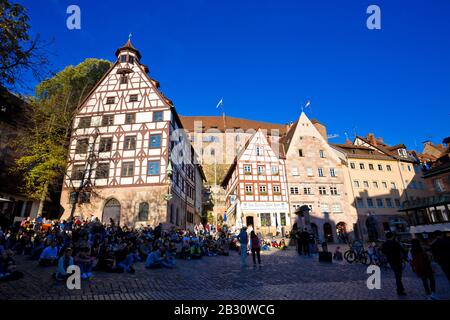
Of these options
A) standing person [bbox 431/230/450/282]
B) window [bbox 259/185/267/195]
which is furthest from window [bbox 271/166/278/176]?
standing person [bbox 431/230/450/282]

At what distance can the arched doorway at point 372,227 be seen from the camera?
34.3 m

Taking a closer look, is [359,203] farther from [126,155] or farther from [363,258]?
[126,155]

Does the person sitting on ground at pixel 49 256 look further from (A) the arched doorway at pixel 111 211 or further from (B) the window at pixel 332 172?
(B) the window at pixel 332 172

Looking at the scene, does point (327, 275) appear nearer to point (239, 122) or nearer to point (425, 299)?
point (425, 299)

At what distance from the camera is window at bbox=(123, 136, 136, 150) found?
25766 millimetres

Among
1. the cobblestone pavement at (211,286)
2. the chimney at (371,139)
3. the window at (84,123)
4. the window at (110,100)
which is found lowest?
the cobblestone pavement at (211,286)

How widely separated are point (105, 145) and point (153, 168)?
19.0ft

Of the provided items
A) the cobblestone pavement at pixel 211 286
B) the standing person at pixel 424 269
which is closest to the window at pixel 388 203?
the cobblestone pavement at pixel 211 286

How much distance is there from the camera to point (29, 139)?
24266 millimetres

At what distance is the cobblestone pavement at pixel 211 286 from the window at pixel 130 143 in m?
16.5

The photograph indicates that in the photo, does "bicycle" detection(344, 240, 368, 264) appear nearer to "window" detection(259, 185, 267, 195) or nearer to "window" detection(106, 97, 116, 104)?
"window" detection(259, 185, 267, 195)
